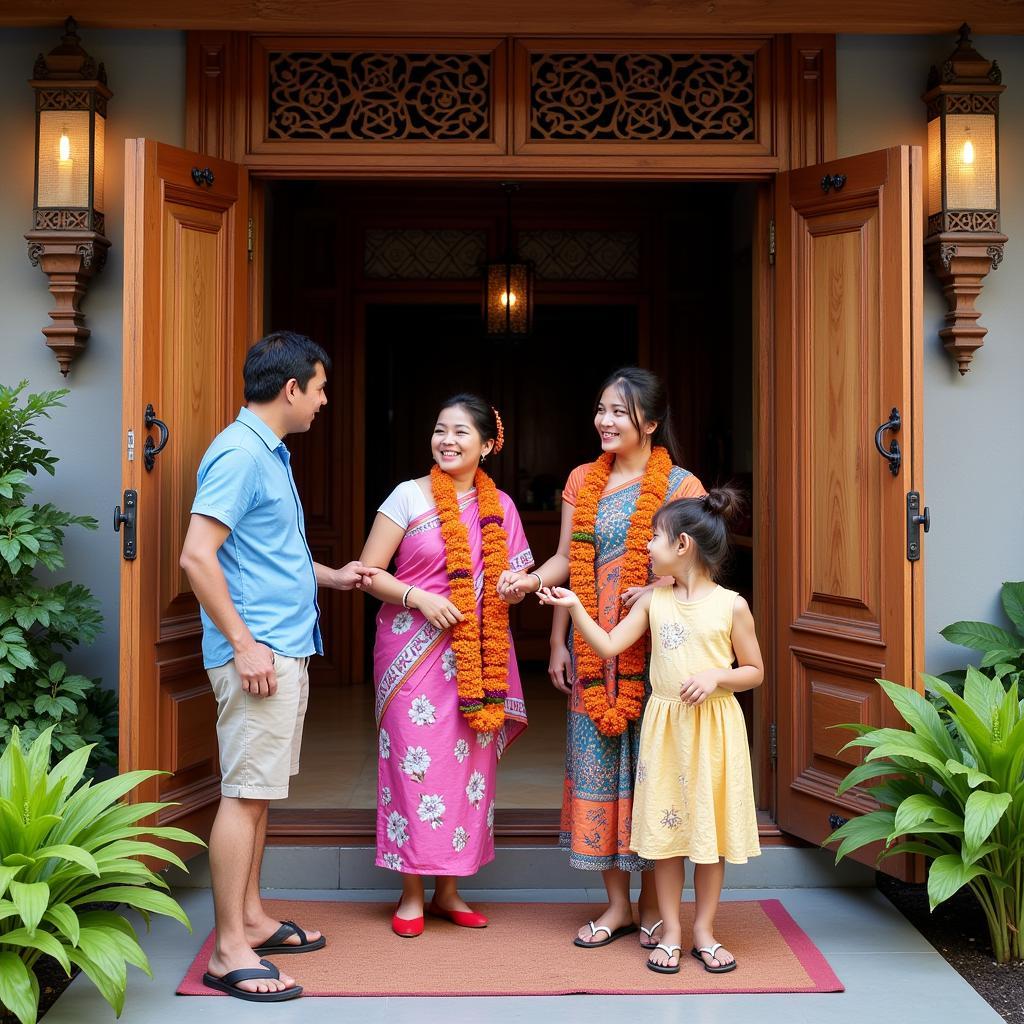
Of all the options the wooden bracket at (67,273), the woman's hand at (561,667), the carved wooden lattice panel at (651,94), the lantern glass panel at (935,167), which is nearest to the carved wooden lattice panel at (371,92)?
the carved wooden lattice panel at (651,94)

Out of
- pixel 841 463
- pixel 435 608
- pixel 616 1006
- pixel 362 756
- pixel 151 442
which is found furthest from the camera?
pixel 362 756

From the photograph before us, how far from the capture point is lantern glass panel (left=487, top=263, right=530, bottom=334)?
6.52 meters

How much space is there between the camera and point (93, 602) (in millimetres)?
3734

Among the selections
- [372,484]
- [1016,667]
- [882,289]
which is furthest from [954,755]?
[372,484]

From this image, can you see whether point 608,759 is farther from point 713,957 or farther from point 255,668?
point 255,668

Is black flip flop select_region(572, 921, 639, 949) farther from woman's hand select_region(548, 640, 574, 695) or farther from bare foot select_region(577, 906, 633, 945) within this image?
woman's hand select_region(548, 640, 574, 695)

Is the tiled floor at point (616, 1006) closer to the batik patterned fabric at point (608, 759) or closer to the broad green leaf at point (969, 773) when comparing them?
the batik patterned fabric at point (608, 759)

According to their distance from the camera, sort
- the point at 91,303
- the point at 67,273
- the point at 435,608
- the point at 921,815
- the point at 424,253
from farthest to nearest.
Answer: the point at 424,253, the point at 91,303, the point at 67,273, the point at 435,608, the point at 921,815

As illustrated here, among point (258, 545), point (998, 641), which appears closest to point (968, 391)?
point (998, 641)

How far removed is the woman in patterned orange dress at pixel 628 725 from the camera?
11.0ft

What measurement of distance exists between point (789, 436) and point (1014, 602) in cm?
94

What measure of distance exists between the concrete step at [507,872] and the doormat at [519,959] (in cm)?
19

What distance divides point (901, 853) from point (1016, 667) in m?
0.75

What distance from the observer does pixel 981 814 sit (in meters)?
3.07
